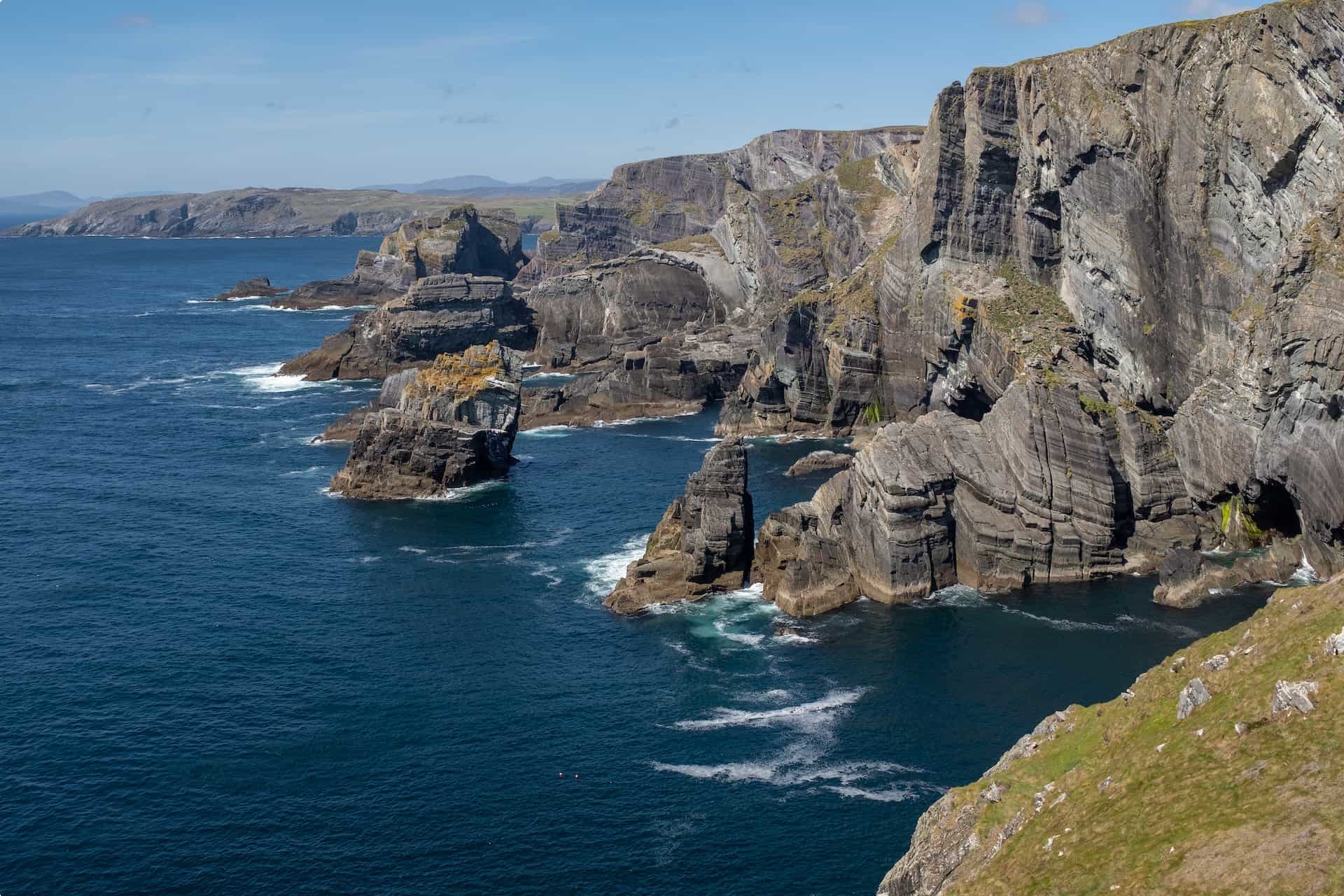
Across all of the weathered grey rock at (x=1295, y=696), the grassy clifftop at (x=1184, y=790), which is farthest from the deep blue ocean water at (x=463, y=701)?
the weathered grey rock at (x=1295, y=696)

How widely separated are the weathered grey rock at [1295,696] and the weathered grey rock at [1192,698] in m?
3.38

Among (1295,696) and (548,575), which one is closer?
(1295,696)

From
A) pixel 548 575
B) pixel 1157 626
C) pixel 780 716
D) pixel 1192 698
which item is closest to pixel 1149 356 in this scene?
pixel 1157 626

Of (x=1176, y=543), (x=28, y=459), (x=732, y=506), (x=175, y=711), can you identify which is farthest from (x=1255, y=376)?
(x=28, y=459)

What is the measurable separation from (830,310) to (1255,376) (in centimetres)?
6912

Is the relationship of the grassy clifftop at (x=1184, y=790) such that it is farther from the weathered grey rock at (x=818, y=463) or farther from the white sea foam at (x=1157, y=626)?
the weathered grey rock at (x=818, y=463)

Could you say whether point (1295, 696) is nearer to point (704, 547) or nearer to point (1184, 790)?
point (1184, 790)

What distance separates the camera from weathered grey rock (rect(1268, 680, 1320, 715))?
44.3 metres

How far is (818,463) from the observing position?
138 meters

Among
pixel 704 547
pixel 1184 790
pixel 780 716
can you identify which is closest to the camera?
pixel 1184 790

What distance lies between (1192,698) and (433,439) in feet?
325

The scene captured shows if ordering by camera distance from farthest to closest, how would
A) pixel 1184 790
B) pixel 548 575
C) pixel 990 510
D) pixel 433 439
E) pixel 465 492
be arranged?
pixel 433 439 → pixel 465 492 → pixel 548 575 → pixel 990 510 → pixel 1184 790

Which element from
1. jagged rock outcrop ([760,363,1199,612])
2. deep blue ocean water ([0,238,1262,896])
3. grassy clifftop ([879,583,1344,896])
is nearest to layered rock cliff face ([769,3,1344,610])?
jagged rock outcrop ([760,363,1199,612])

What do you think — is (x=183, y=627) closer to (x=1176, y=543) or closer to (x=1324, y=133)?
(x=1176, y=543)
